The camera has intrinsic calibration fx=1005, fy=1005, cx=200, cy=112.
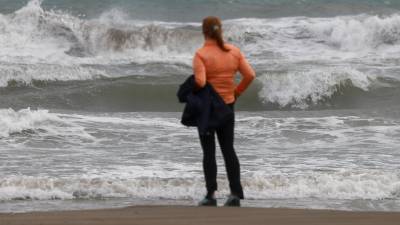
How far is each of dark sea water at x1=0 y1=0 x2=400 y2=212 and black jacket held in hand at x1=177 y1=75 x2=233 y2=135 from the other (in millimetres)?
1295

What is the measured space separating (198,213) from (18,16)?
1974cm

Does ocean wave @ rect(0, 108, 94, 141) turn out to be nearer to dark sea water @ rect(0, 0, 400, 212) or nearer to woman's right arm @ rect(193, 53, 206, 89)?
dark sea water @ rect(0, 0, 400, 212)

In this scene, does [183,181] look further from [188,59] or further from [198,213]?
[188,59]

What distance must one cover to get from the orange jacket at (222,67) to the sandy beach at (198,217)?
0.97 m

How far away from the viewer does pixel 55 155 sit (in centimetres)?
1138

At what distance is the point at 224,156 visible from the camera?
8.38 meters

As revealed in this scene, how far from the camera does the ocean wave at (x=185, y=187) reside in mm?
9383

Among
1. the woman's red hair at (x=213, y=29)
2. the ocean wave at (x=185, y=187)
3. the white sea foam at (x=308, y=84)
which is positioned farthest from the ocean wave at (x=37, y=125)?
the white sea foam at (x=308, y=84)

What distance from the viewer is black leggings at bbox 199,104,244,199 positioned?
8227 millimetres

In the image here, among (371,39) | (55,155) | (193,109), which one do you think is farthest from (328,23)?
(193,109)

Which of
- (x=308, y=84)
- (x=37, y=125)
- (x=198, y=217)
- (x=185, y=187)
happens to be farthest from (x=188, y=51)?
(x=198, y=217)

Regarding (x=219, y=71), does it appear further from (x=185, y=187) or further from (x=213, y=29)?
(x=185, y=187)

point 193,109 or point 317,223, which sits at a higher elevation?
point 193,109

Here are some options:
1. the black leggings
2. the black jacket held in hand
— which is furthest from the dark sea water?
the black jacket held in hand
